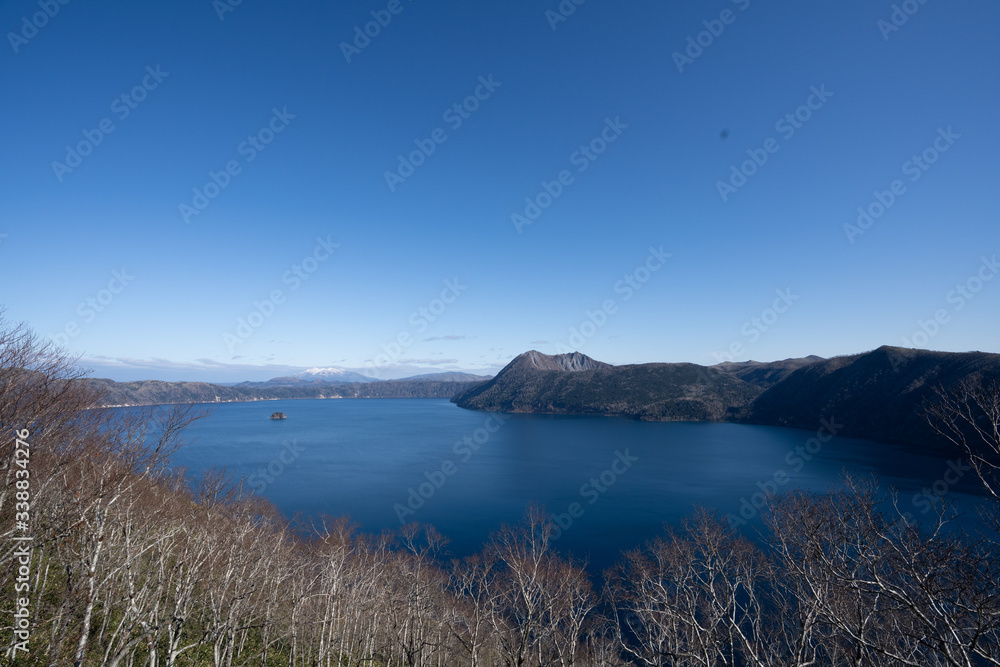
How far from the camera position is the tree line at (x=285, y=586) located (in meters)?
7.39

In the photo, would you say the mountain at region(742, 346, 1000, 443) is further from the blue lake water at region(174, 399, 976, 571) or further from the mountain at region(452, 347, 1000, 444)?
the blue lake water at region(174, 399, 976, 571)

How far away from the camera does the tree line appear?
7395 mm

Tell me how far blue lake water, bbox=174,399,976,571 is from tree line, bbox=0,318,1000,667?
14.8 m

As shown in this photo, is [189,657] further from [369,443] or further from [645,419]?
[645,419]

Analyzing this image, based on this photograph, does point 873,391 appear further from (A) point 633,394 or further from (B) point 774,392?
(A) point 633,394

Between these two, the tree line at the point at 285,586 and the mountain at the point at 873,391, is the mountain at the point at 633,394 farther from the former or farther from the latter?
the tree line at the point at 285,586

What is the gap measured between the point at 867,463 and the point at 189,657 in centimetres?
7511

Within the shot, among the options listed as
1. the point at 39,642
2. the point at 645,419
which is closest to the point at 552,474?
the point at 39,642

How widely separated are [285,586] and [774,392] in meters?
133

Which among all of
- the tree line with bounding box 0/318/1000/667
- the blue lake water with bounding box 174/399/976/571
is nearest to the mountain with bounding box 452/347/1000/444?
the blue lake water with bounding box 174/399/976/571

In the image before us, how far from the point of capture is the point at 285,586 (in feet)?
57.8

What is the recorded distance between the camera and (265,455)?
222ft

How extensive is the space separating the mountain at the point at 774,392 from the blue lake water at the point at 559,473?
7070 mm

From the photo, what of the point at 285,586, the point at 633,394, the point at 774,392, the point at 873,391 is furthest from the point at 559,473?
the point at 774,392
